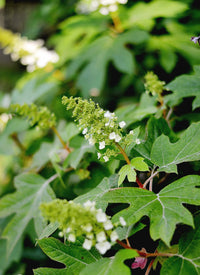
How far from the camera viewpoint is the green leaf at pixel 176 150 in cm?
96

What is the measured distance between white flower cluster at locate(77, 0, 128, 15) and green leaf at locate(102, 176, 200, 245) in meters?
1.86

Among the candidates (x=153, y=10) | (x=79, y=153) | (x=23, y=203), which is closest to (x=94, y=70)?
(x=153, y=10)

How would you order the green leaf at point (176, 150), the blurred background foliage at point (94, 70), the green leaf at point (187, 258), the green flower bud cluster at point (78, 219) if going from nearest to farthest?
the green flower bud cluster at point (78, 219) → the green leaf at point (187, 258) → the green leaf at point (176, 150) → the blurred background foliage at point (94, 70)

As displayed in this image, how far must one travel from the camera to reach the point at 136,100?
2592mm

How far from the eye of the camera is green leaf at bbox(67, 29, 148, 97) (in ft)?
6.90

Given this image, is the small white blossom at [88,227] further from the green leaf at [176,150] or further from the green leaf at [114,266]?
the green leaf at [176,150]

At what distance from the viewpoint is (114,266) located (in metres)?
0.77

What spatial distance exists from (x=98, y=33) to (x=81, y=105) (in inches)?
73.8

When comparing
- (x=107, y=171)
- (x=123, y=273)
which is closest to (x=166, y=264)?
(x=123, y=273)

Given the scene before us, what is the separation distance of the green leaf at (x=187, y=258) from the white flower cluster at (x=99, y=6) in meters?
1.97

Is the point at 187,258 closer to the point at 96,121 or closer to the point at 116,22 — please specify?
the point at 96,121

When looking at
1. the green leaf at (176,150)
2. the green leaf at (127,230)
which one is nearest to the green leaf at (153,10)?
the green leaf at (176,150)

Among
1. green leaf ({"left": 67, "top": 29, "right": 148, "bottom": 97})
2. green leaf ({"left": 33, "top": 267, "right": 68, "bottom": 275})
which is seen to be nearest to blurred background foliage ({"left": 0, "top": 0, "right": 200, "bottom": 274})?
green leaf ({"left": 67, "top": 29, "right": 148, "bottom": 97})

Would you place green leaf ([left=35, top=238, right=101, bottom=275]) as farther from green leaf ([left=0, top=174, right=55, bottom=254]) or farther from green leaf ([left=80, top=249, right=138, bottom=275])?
green leaf ([left=0, top=174, right=55, bottom=254])
